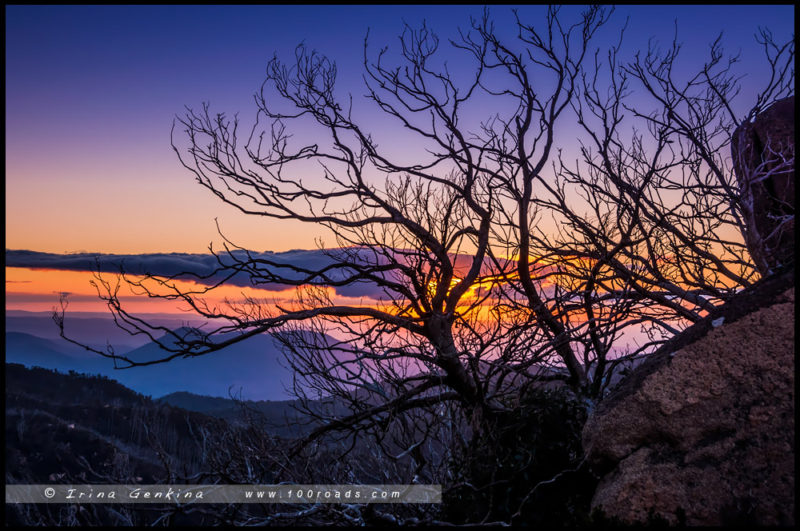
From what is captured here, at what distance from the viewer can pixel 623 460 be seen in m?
4.86

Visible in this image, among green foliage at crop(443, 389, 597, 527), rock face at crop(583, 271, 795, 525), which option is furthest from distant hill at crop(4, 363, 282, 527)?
rock face at crop(583, 271, 795, 525)

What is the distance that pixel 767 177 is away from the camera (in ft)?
30.0

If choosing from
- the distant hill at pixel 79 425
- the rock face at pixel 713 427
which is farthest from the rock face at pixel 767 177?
the distant hill at pixel 79 425

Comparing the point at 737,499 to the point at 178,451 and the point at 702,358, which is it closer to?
the point at 702,358

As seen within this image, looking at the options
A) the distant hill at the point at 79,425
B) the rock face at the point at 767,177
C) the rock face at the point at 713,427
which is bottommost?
the distant hill at the point at 79,425

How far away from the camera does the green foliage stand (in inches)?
210

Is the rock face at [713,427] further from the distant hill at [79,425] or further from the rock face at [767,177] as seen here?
the distant hill at [79,425]

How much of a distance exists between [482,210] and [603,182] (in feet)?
8.38

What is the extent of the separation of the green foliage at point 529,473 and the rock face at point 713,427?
1.69 feet

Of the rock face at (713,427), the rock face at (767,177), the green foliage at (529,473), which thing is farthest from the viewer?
the rock face at (767,177)

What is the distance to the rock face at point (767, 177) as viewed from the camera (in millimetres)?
8383

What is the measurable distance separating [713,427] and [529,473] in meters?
1.95

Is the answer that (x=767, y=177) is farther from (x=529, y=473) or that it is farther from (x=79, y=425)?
(x=79, y=425)

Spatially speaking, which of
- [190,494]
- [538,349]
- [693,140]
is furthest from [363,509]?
[693,140]
